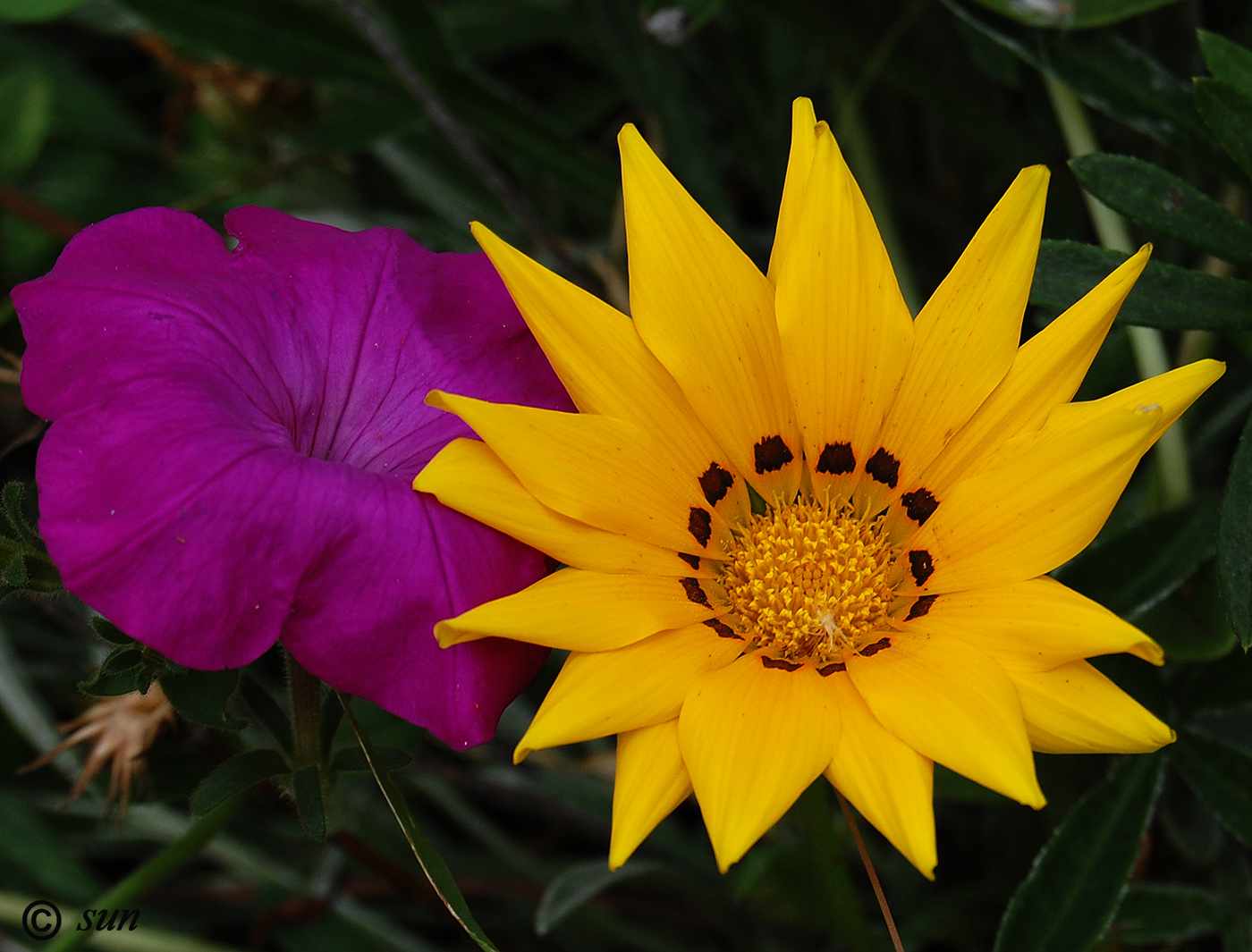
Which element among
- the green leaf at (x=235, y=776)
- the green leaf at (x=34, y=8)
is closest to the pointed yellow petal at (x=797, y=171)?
the green leaf at (x=235, y=776)

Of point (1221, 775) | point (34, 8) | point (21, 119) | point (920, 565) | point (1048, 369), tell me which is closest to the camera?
point (1048, 369)

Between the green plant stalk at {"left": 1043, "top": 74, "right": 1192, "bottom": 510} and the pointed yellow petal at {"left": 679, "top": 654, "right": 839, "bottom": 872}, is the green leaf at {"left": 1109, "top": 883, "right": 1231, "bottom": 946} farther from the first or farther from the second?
the pointed yellow petal at {"left": 679, "top": 654, "right": 839, "bottom": 872}

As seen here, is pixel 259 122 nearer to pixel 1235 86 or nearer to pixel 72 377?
pixel 72 377

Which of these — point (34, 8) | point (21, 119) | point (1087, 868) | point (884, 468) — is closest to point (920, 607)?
point (884, 468)

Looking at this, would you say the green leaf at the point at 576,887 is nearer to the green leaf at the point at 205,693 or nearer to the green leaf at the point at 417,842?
the green leaf at the point at 417,842

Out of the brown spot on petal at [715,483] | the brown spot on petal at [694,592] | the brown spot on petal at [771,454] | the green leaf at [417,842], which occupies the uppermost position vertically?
the brown spot on petal at [771,454]

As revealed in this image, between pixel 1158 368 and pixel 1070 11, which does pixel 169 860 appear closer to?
pixel 1158 368

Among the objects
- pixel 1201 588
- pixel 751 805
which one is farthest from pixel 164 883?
pixel 1201 588
